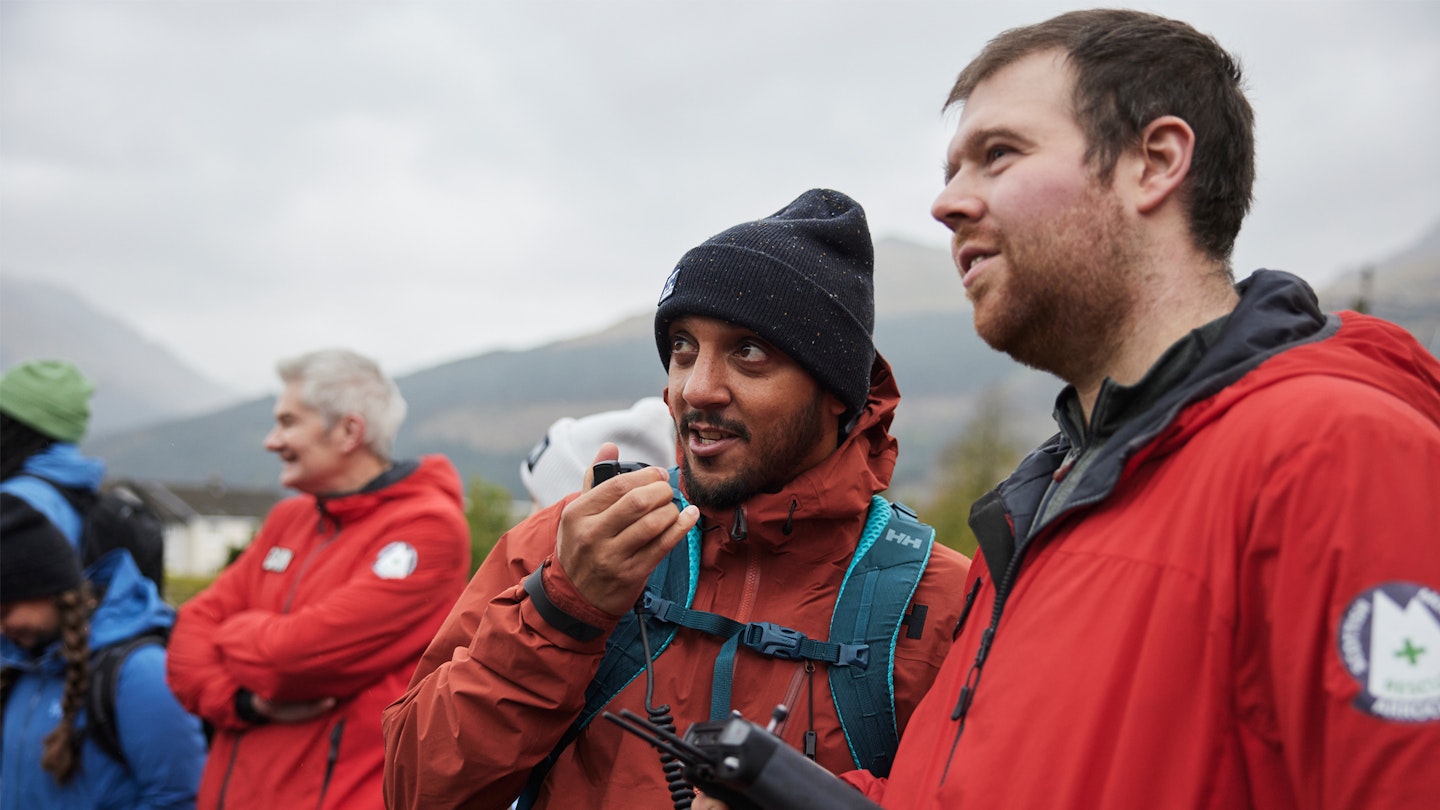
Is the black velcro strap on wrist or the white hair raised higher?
the black velcro strap on wrist

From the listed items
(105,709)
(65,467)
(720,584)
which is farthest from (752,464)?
(65,467)

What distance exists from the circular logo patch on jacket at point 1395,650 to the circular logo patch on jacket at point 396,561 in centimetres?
443

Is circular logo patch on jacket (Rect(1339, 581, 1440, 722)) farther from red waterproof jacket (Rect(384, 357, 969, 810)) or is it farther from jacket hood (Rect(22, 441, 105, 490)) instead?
jacket hood (Rect(22, 441, 105, 490))

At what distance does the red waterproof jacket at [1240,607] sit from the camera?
150 centimetres

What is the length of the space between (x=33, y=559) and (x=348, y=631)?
1.91 meters

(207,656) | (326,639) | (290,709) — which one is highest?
(326,639)

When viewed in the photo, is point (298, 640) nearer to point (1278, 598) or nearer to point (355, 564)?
point (355, 564)

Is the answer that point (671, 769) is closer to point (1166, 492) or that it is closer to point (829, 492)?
point (829, 492)

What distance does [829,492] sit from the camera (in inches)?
116

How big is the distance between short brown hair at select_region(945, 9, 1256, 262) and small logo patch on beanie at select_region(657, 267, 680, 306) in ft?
3.87

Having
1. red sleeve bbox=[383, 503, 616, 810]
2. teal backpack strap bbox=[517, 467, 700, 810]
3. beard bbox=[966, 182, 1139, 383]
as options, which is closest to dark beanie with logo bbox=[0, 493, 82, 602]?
red sleeve bbox=[383, 503, 616, 810]

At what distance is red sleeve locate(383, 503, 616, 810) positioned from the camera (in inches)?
101

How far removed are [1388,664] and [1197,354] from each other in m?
0.71

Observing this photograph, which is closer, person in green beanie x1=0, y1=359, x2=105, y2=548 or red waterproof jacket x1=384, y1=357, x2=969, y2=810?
red waterproof jacket x1=384, y1=357, x2=969, y2=810
